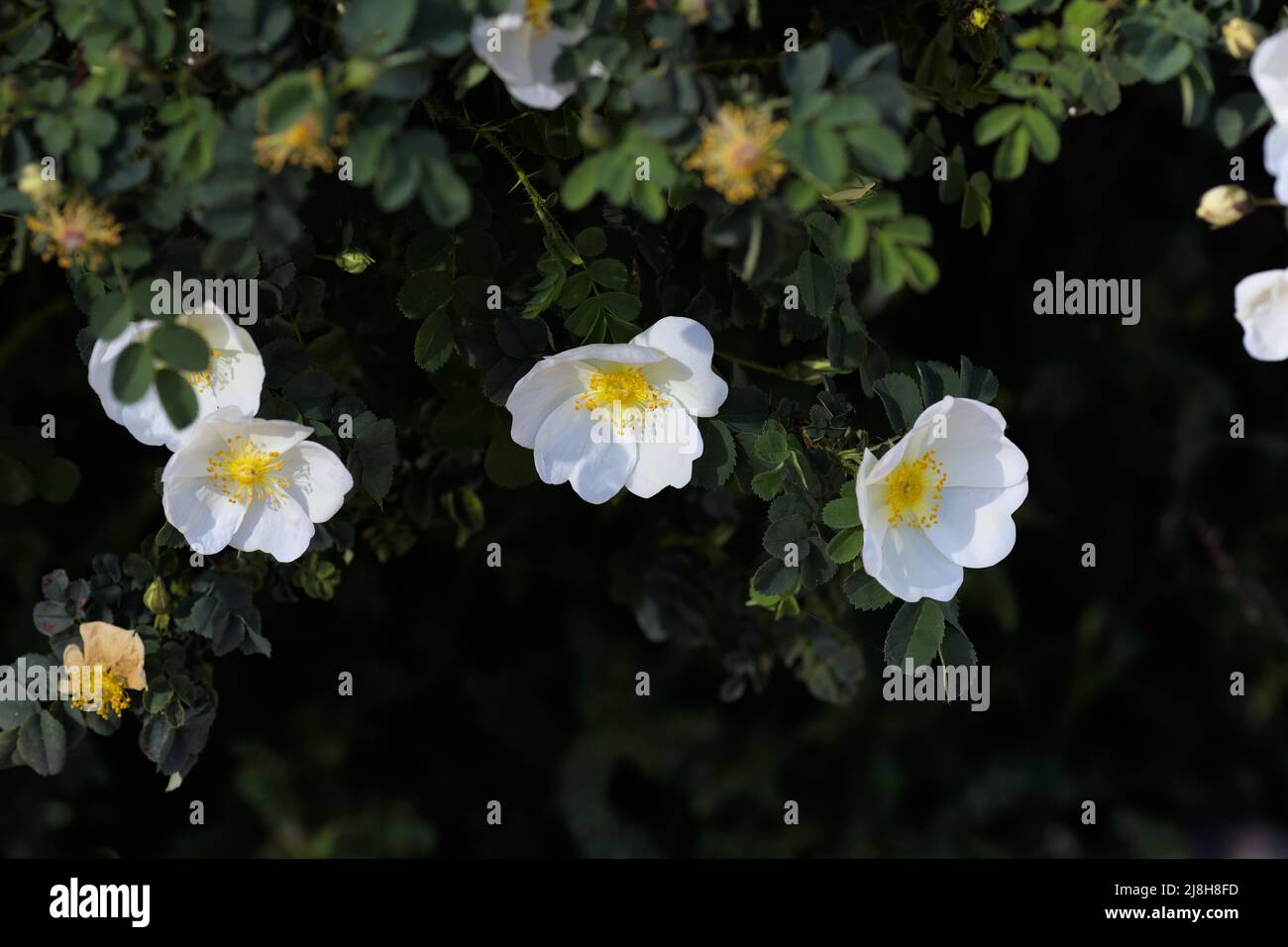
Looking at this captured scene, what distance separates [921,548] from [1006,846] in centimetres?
114

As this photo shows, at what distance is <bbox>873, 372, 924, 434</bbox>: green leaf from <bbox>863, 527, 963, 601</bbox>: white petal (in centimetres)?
8

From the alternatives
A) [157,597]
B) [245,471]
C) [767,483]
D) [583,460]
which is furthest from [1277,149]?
[157,597]

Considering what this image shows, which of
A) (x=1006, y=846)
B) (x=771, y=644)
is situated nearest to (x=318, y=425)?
(x=771, y=644)

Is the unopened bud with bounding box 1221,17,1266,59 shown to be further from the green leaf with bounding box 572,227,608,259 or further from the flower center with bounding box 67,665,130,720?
the flower center with bounding box 67,665,130,720

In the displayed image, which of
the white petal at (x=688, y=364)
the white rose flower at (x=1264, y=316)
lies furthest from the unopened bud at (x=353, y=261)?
the white rose flower at (x=1264, y=316)

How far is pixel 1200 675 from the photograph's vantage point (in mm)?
2207

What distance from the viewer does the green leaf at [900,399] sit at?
3.29 feet

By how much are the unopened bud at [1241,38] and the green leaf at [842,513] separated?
0.39 metres

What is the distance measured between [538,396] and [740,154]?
31 cm

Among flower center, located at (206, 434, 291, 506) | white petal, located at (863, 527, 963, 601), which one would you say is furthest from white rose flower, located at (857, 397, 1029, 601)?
flower center, located at (206, 434, 291, 506)

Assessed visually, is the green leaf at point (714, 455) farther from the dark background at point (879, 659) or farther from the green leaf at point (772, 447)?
the dark background at point (879, 659)

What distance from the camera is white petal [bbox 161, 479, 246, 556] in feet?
3.27

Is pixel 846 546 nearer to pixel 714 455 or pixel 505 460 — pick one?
pixel 714 455

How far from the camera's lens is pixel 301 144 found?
30.3 inches
